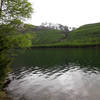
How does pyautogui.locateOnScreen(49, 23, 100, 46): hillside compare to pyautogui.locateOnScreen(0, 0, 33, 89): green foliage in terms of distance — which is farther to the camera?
pyautogui.locateOnScreen(49, 23, 100, 46): hillside

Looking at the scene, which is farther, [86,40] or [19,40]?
[86,40]

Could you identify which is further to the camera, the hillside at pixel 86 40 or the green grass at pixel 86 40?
the green grass at pixel 86 40

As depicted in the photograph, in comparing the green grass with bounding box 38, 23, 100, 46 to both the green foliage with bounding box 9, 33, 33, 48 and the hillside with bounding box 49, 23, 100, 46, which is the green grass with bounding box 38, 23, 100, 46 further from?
the green foliage with bounding box 9, 33, 33, 48

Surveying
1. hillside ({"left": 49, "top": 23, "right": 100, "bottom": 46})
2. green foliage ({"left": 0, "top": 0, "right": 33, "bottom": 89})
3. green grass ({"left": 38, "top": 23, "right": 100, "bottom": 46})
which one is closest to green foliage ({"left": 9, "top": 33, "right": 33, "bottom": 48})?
green foliage ({"left": 0, "top": 0, "right": 33, "bottom": 89})

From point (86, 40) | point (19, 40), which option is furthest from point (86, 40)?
point (19, 40)

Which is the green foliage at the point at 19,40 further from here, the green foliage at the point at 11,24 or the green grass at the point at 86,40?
the green grass at the point at 86,40

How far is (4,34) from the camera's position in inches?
739

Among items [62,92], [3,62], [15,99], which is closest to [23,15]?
[3,62]

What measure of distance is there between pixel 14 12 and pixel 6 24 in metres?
2.59

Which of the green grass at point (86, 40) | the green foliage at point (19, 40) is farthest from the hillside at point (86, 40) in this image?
the green foliage at point (19, 40)

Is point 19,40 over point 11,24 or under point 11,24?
under

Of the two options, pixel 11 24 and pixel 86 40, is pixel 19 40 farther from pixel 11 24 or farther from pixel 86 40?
pixel 86 40

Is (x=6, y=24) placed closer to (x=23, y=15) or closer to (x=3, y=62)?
(x=23, y=15)

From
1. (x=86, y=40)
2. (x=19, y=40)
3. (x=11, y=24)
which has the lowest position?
(x=86, y=40)
